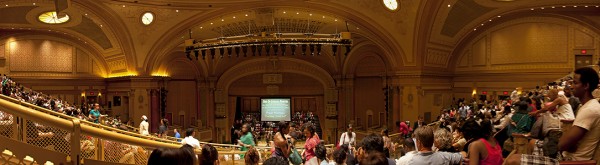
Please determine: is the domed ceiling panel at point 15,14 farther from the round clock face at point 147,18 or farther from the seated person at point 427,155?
the seated person at point 427,155

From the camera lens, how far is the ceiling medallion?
1739cm

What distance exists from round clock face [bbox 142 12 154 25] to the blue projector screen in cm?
942

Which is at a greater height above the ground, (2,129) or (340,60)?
(340,60)

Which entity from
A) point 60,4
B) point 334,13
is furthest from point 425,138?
Answer: point 334,13

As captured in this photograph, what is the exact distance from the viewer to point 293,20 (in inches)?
739

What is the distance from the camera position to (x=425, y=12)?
50.5 ft

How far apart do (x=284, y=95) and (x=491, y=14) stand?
12754mm

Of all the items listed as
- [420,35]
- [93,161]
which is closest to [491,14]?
[420,35]

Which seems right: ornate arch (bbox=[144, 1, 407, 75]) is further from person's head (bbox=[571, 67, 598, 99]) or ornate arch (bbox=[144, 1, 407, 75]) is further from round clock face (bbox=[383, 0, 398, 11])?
person's head (bbox=[571, 67, 598, 99])

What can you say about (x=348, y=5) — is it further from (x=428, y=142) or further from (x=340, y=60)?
(x=428, y=142)

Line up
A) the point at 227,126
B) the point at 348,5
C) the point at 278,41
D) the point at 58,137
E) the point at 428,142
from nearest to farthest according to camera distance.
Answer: the point at 428,142 → the point at 58,137 → the point at 278,41 → the point at 348,5 → the point at 227,126

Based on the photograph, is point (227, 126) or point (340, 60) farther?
point (227, 126)

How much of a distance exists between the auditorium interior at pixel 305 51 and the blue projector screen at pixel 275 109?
55.9 inches

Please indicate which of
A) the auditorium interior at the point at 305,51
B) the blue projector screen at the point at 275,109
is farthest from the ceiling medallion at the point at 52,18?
the blue projector screen at the point at 275,109
